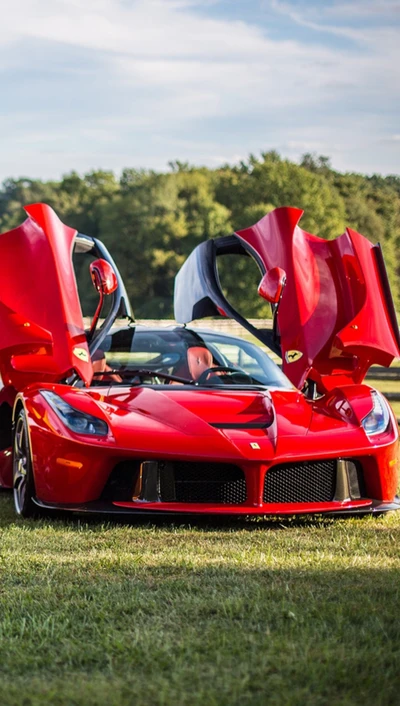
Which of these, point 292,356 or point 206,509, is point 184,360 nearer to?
point 292,356

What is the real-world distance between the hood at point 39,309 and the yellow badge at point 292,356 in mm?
1418

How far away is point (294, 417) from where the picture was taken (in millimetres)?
6988

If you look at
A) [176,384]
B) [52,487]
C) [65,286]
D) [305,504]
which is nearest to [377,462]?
[305,504]

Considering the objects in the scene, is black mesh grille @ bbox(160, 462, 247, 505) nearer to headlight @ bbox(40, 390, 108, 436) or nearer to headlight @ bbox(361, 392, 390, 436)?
headlight @ bbox(40, 390, 108, 436)

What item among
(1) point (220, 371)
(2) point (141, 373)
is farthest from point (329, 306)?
(2) point (141, 373)

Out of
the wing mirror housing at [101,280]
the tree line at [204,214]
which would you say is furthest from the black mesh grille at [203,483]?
the tree line at [204,214]

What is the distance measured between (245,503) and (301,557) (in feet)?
3.73

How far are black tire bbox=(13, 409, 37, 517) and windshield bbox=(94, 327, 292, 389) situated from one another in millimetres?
719

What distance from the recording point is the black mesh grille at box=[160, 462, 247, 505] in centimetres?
655

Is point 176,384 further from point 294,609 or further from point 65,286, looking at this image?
point 294,609

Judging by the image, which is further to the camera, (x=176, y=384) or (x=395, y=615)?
(x=176, y=384)

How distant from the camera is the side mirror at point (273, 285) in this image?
25.6 ft

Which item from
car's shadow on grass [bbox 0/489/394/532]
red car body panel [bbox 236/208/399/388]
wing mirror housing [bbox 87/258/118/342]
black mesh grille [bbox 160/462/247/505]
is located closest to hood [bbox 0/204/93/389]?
wing mirror housing [bbox 87/258/118/342]

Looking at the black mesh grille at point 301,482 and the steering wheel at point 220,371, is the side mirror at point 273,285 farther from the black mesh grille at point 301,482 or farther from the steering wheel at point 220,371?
the black mesh grille at point 301,482
